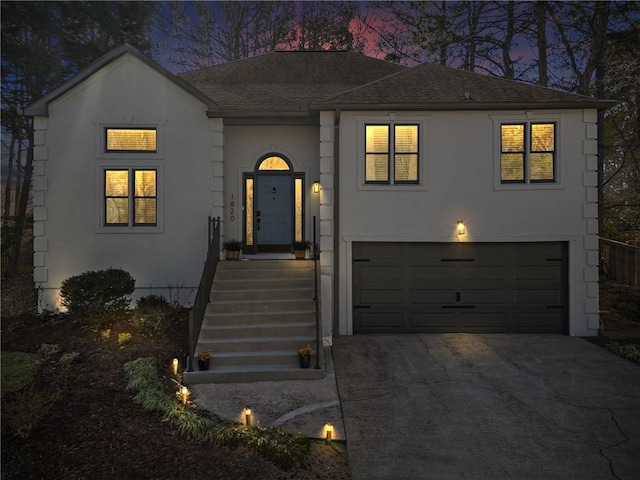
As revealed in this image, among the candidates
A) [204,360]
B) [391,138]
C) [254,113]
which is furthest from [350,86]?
[204,360]

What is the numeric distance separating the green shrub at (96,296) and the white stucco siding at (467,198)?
4961mm

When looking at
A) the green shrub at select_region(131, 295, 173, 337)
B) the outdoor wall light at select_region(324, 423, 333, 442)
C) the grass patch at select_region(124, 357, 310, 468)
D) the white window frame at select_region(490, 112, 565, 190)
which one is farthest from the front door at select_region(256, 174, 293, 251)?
the outdoor wall light at select_region(324, 423, 333, 442)

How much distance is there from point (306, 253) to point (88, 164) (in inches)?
232

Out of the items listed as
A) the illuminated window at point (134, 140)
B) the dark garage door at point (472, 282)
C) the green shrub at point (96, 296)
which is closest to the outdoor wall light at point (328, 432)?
the dark garage door at point (472, 282)

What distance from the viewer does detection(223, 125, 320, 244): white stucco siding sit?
12336mm

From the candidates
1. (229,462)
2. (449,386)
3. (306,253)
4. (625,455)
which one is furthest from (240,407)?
(306,253)

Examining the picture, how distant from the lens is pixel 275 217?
41.3 feet

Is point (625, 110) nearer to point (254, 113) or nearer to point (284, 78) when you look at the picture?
point (284, 78)

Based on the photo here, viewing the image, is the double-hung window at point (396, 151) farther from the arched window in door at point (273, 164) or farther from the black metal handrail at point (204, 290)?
the black metal handrail at point (204, 290)

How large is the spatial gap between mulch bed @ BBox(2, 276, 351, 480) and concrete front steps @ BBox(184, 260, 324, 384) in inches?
64.7

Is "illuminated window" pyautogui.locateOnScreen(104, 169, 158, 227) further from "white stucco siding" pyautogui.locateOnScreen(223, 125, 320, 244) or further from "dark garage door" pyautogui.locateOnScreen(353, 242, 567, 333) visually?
"dark garage door" pyautogui.locateOnScreen(353, 242, 567, 333)

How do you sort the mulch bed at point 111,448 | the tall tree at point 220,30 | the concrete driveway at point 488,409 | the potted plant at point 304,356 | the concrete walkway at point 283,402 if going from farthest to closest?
the tall tree at point 220,30
the potted plant at point 304,356
the concrete walkway at point 283,402
the concrete driveway at point 488,409
the mulch bed at point 111,448

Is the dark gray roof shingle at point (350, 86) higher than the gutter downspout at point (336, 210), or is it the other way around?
the dark gray roof shingle at point (350, 86)

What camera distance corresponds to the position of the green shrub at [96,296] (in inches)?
379
